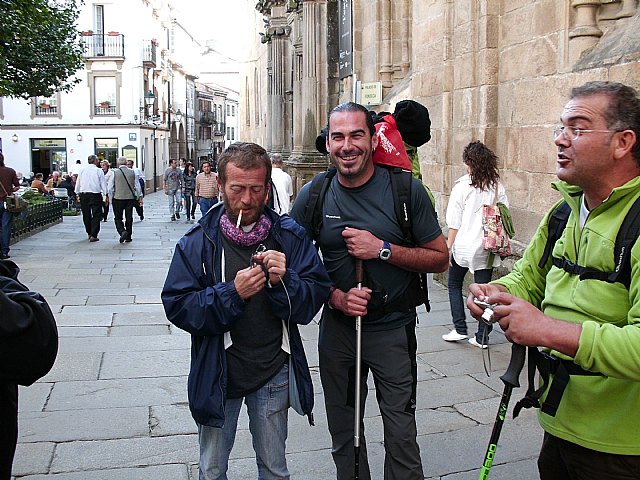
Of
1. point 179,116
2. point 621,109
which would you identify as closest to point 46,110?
point 179,116

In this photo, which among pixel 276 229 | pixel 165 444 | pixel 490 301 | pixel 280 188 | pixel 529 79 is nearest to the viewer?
pixel 490 301

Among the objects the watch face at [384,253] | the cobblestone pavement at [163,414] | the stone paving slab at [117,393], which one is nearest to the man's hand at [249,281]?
the watch face at [384,253]

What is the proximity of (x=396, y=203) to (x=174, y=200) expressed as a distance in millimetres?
22022

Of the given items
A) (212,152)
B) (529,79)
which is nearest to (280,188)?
(529,79)

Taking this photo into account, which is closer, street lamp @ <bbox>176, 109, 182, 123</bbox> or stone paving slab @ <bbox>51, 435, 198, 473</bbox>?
stone paving slab @ <bbox>51, 435, 198, 473</bbox>

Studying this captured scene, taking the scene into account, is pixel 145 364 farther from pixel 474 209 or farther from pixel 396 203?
pixel 396 203

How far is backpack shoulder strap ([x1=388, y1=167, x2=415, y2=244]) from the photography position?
369 cm

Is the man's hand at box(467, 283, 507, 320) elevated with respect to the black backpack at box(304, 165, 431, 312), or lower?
lower

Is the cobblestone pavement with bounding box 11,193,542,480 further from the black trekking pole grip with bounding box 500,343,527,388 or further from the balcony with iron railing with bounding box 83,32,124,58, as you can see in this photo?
the balcony with iron railing with bounding box 83,32,124,58

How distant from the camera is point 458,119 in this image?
1014 cm

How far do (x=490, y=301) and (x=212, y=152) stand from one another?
83.9 meters

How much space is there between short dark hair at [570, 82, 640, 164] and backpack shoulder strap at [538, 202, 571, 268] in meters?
0.34

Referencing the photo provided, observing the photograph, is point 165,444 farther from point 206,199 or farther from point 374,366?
point 206,199

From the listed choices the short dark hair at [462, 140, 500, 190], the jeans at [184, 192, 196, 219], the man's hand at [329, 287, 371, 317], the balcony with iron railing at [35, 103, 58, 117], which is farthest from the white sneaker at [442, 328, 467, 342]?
the balcony with iron railing at [35, 103, 58, 117]
